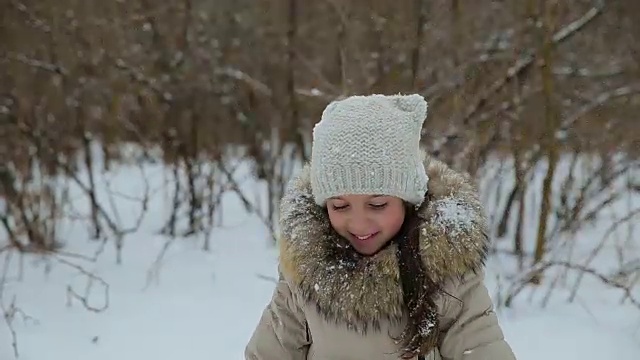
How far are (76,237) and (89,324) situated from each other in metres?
1.37

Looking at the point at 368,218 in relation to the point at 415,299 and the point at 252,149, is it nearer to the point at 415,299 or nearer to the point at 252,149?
the point at 415,299

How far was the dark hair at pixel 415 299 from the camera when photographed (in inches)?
63.8

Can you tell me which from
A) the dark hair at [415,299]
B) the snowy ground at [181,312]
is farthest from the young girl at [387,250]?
the snowy ground at [181,312]

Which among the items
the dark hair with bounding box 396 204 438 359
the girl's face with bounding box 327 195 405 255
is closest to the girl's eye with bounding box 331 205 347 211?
the girl's face with bounding box 327 195 405 255

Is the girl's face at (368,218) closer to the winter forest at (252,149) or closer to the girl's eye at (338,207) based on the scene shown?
the girl's eye at (338,207)

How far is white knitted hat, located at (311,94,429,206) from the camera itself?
64.2 inches

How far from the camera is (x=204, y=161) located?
4855 mm

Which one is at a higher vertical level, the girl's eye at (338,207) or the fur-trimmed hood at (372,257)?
the girl's eye at (338,207)

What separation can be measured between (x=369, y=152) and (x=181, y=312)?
218 centimetres

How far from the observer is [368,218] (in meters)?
1.67

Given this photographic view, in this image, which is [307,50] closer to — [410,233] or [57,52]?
[57,52]

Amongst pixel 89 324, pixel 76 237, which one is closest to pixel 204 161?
pixel 76 237

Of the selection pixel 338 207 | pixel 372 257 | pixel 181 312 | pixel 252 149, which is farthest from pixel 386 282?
pixel 252 149

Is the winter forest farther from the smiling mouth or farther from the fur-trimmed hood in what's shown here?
the smiling mouth
